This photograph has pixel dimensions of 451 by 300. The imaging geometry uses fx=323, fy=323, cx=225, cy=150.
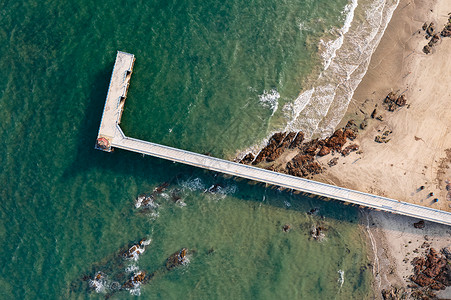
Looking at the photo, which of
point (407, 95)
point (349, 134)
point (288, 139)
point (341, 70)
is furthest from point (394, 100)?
point (288, 139)

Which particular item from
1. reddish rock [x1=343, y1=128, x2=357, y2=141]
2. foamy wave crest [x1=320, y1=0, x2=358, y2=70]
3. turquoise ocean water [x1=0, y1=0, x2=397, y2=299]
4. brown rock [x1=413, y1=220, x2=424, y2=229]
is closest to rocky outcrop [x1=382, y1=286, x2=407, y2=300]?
turquoise ocean water [x1=0, y1=0, x2=397, y2=299]

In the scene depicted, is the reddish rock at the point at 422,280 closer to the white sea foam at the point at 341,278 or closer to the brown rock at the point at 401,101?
the white sea foam at the point at 341,278

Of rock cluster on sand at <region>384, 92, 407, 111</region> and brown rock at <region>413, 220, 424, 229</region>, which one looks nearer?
rock cluster on sand at <region>384, 92, 407, 111</region>

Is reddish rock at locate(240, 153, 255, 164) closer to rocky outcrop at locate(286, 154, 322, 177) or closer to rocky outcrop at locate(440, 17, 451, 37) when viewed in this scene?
rocky outcrop at locate(286, 154, 322, 177)

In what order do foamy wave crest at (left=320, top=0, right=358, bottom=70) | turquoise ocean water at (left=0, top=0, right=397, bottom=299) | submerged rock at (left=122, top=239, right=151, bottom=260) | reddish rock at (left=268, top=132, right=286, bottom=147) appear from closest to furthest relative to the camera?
turquoise ocean water at (left=0, top=0, right=397, bottom=299), submerged rock at (left=122, top=239, right=151, bottom=260), reddish rock at (left=268, top=132, right=286, bottom=147), foamy wave crest at (left=320, top=0, right=358, bottom=70)

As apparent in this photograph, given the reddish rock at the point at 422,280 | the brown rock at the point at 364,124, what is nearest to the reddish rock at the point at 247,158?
the brown rock at the point at 364,124

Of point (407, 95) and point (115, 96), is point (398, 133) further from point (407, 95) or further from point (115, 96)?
point (115, 96)
